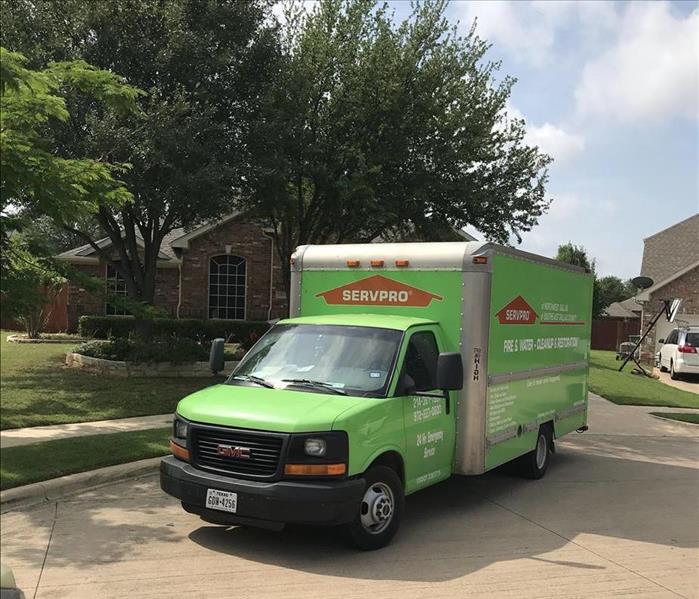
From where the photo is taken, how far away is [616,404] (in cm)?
1647

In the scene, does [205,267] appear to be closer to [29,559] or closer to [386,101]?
[386,101]

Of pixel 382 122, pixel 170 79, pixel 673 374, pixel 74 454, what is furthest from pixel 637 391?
pixel 74 454

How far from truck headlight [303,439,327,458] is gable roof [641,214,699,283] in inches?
1108

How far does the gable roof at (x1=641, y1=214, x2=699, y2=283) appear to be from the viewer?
101 ft

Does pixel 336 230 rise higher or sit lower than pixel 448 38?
lower

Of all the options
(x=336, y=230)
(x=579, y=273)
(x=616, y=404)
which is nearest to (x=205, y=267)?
(x=336, y=230)

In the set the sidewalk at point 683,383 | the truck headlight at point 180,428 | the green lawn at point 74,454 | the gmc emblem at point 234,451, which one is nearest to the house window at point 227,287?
the sidewalk at point 683,383

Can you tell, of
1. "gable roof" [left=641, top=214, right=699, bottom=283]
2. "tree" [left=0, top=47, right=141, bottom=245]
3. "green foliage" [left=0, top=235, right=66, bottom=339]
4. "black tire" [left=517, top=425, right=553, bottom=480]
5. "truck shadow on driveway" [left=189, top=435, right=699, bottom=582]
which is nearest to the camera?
"green foliage" [left=0, top=235, right=66, bottom=339]

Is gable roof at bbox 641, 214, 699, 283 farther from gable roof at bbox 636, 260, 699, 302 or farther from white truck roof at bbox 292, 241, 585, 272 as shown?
white truck roof at bbox 292, 241, 585, 272

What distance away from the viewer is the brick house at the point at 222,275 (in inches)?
1028

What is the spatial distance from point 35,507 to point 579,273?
27.1 feet

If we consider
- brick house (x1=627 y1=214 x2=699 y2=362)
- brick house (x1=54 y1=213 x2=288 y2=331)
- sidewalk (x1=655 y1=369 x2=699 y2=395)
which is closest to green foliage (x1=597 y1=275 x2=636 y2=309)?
brick house (x1=627 y1=214 x2=699 y2=362)

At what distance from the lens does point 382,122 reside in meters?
17.1

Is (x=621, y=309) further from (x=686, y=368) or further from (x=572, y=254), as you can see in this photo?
(x=686, y=368)
